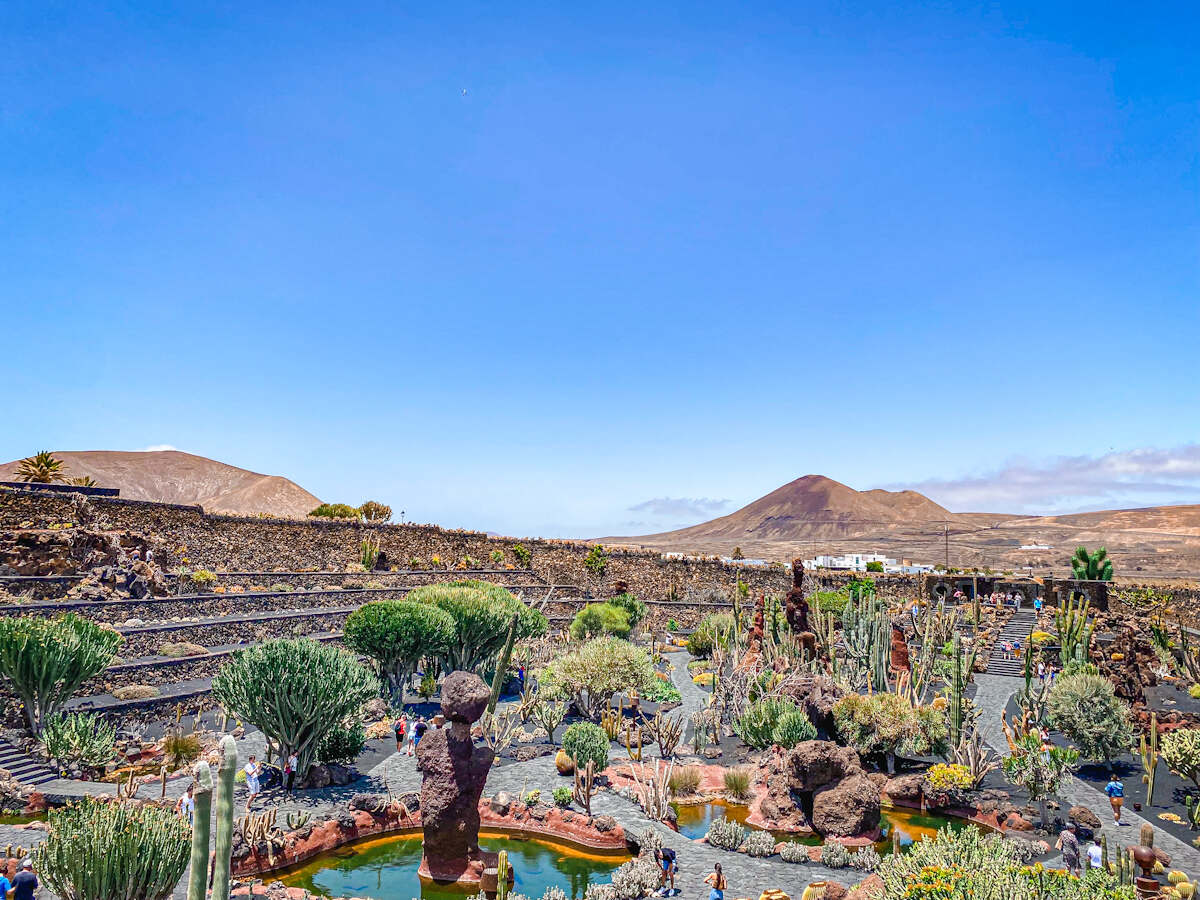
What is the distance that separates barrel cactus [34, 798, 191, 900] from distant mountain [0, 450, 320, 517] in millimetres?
105990

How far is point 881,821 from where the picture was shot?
16.7 metres

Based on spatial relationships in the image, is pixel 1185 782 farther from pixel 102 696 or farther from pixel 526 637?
pixel 102 696

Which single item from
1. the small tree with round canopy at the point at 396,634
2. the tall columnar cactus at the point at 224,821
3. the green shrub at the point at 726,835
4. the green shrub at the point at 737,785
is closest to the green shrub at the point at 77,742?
the small tree with round canopy at the point at 396,634

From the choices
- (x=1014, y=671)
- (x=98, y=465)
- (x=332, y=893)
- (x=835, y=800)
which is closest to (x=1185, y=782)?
(x=835, y=800)

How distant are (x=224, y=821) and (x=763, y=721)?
16451mm

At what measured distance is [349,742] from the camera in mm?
18828

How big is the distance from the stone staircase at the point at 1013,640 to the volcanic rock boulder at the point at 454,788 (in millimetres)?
26683

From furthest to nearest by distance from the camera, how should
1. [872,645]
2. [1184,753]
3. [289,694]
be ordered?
1. [872,645]
2. [289,694]
3. [1184,753]

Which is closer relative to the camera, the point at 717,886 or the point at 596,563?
the point at 717,886

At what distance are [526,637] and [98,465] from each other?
126670 millimetres

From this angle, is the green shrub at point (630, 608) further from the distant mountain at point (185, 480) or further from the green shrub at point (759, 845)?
the distant mountain at point (185, 480)

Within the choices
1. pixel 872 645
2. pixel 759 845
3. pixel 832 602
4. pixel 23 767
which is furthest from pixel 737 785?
pixel 832 602

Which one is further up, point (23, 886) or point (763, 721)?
point (23, 886)

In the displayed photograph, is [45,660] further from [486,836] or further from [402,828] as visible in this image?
[486,836]
